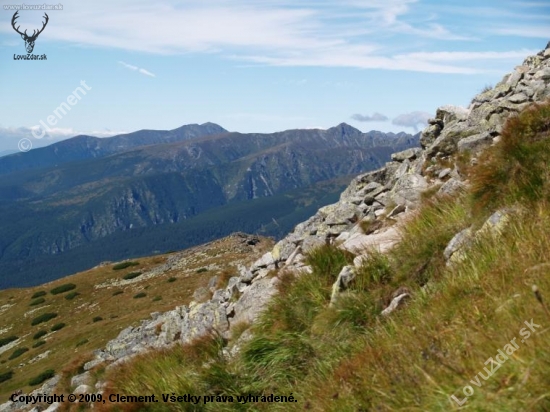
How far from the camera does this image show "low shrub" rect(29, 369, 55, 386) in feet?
139

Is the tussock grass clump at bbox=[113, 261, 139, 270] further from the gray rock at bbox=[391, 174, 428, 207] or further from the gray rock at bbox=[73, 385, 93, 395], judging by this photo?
the gray rock at bbox=[391, 174, 428, 207]

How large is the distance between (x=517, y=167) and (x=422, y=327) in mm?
5027

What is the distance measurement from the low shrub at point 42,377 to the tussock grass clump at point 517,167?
4324 centimetres

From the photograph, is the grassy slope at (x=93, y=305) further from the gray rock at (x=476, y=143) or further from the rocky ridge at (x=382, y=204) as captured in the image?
the gray rock at (x=476, y=143)

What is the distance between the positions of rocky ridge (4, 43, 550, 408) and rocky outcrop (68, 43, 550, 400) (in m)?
0.03

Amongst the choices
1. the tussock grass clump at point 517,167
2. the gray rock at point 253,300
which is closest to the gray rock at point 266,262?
the gray rock at point 253,300

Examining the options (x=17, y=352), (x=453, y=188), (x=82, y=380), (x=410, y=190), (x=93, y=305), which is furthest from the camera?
(x=93, y=305)

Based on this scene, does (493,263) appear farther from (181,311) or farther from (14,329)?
(14,329)

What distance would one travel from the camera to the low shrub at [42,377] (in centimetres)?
4234

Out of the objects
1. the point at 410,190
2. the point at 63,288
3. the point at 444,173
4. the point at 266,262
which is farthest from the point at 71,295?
the point at 444,173

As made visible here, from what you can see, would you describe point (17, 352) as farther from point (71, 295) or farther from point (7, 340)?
point (71, 295)

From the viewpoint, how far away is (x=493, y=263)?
6484mm

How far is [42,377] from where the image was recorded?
4334 cm

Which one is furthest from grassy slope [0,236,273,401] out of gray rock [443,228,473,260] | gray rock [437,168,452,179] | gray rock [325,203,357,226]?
gray rock [443,228,473,260]
